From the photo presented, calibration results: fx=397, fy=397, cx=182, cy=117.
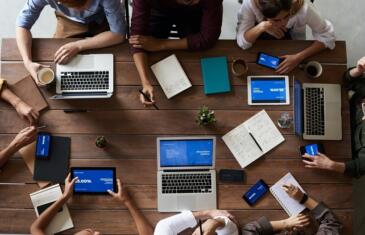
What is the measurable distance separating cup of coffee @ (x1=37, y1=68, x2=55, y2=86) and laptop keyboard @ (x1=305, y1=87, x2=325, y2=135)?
4.59 feet

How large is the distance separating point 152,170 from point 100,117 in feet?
1.34

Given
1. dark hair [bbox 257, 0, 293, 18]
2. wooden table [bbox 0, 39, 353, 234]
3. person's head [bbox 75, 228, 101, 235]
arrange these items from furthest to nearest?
wooden table [bbox 0, 39, 353, 234] < person's head [bbox 75, 228, 101, 235] < dark hair [bbox 257, 0, 293, 18]

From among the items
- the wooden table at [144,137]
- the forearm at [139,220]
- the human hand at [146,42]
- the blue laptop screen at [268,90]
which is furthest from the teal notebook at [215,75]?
the forearm at [139,220]

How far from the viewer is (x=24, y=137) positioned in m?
2.12

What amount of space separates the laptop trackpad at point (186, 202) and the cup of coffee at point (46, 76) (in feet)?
3.07

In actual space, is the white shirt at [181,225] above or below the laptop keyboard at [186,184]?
below

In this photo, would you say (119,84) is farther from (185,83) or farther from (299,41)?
(299,41)

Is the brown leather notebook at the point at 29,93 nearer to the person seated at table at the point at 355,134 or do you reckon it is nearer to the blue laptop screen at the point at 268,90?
the blue laptop screen at the point at 268,90

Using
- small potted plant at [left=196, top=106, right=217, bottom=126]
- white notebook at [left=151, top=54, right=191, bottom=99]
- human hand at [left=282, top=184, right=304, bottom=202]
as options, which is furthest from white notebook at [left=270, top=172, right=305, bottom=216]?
white notebook at [left=151, top=54, right=191, bottom=99]

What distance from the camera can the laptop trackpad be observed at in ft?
7.00

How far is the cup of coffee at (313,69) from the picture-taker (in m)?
2.19

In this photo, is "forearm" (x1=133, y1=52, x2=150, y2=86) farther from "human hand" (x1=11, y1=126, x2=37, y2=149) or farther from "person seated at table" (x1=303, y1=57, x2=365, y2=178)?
"person seated at table" (x1=303, y1=57, x2=365, y2=178)

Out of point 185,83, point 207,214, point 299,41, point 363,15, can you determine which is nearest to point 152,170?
point 207,214

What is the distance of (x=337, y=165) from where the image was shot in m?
2.10
